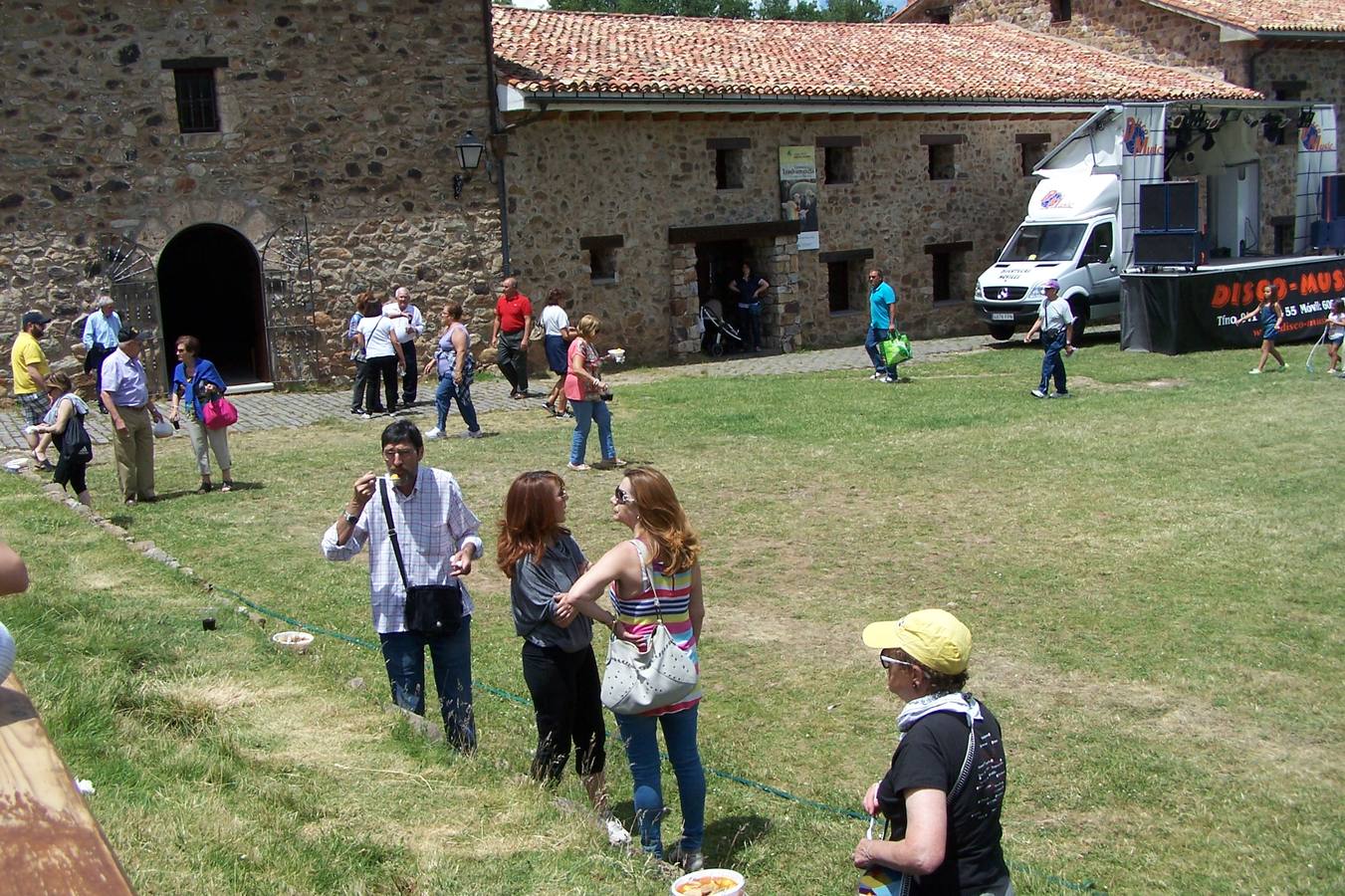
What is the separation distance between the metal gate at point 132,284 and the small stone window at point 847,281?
1223 centimetres

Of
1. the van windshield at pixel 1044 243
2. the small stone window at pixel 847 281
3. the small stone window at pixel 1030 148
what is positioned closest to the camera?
the van windshield at pixel 1044 243

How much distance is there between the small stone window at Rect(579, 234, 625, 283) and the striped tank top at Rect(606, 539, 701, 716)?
56.3 feet

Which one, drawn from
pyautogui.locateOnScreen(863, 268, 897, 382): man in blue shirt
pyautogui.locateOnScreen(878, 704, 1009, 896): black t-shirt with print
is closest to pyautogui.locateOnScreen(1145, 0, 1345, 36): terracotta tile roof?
pyautogui.locateOnScreen(863, 268, 897, 382): man in blue shirt

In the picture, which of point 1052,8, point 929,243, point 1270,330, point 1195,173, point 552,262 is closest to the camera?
point 1270,330

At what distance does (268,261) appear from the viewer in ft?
62.7

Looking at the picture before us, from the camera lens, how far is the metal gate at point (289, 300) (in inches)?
754

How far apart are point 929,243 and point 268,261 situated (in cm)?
1314

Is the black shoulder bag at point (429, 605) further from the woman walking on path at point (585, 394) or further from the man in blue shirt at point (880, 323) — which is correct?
the man in blue shirt at point (880, 323)

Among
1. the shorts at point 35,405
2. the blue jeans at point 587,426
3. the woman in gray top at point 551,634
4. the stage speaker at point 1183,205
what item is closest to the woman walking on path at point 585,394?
the blue jeans at point 587,426

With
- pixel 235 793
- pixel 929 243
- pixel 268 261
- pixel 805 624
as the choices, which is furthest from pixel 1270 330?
pixel 235 793

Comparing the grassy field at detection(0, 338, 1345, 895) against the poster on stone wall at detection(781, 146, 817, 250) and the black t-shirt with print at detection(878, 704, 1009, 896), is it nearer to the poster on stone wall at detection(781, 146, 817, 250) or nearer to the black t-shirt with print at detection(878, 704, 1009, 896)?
the black t-shirt with print at detection(878, 704, 1009, 896)

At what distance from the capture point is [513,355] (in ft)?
61.1

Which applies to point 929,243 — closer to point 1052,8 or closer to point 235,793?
point 1052,8

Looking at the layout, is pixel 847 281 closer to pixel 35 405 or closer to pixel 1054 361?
pixel 1054 361
